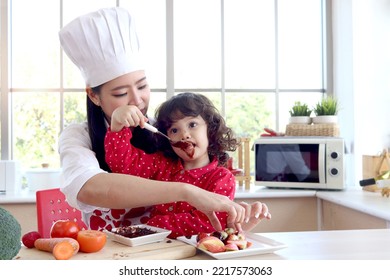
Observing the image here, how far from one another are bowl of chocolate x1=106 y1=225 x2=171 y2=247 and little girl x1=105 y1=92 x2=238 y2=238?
8cm

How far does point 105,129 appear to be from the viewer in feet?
3.04

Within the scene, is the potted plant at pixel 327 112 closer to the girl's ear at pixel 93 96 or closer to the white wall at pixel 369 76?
the white wall at pixel 369 76

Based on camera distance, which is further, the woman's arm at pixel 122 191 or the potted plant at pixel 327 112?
the potted plant at pixel 327 112

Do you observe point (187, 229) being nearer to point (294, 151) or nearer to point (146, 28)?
point (294, 151)

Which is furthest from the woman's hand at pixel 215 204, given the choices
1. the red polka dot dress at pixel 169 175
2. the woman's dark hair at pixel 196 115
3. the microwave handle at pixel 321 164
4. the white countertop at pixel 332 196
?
the microwave handle at pixel 321 164

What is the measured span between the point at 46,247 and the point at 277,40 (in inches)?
65.1

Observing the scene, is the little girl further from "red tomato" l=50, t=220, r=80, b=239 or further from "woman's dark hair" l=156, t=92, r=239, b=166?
"red tomato" l=50, t=220, r=80, b=239

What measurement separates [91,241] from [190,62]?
59.5 inches

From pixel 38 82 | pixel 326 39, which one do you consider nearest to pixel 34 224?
pixel 38 82

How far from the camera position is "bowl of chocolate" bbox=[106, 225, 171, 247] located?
0.71 metres

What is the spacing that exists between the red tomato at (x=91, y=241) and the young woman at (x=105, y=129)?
9cm

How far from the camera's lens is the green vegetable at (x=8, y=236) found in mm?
591
